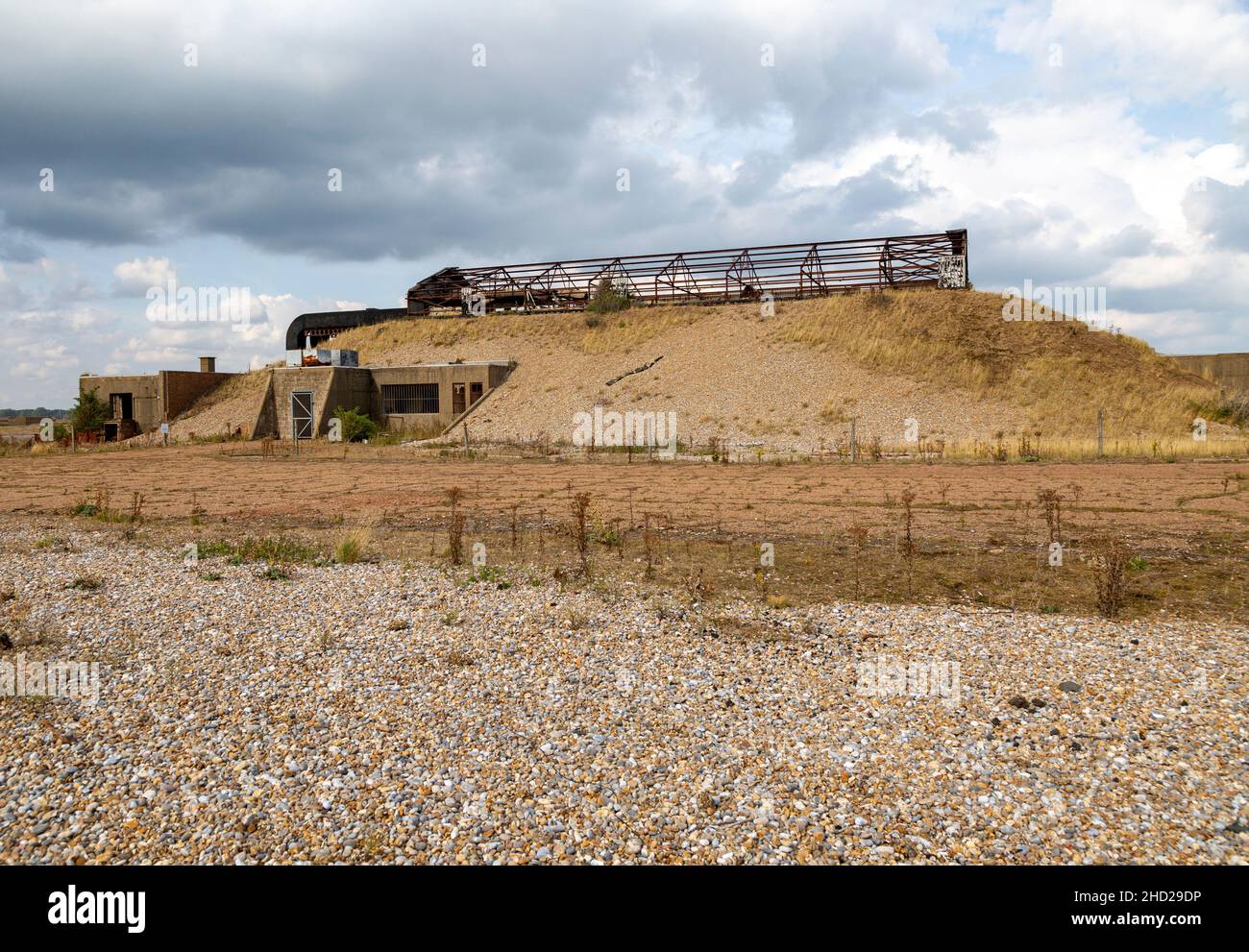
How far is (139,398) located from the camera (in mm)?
45625

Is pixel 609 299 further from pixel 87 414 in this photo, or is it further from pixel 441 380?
pixel 87 414

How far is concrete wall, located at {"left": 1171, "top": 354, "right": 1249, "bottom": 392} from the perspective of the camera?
36156 mm

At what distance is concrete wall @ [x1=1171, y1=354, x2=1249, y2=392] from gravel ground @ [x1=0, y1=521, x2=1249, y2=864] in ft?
117

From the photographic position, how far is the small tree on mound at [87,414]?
143ft

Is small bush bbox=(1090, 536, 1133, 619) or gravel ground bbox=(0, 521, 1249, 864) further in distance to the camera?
small bush bbox=(1090, 536, 1133, 619)

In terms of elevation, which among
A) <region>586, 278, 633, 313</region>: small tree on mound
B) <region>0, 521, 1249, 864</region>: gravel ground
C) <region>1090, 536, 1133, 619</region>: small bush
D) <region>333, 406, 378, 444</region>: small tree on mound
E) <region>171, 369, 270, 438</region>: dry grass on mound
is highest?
<region>586, 278, 633, 313</region>: small tree on mound

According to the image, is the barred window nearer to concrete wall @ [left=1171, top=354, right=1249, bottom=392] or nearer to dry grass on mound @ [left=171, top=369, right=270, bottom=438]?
dry grass on mound @ [left=171, top=369, right=270, bottom=438]

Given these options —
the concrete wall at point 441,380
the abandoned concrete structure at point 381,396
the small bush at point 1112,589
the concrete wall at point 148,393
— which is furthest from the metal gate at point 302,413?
the small bush at point 1112,589

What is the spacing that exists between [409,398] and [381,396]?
1.73m

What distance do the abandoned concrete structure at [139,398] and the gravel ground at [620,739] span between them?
40994 millimetres

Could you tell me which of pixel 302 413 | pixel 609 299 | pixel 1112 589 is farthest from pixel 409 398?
pixel 1112 589

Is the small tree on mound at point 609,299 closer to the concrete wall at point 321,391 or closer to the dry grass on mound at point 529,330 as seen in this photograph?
the dry grass on mound at point 529,330

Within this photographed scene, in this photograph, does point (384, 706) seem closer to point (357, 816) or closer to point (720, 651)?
point (357, 816)

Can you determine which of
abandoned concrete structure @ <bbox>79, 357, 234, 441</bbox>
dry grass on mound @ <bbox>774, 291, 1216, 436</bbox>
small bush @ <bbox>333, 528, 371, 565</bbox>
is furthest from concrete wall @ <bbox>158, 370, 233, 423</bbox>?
small bush @ <bbox>333, 528, 371, 565</bbox>
